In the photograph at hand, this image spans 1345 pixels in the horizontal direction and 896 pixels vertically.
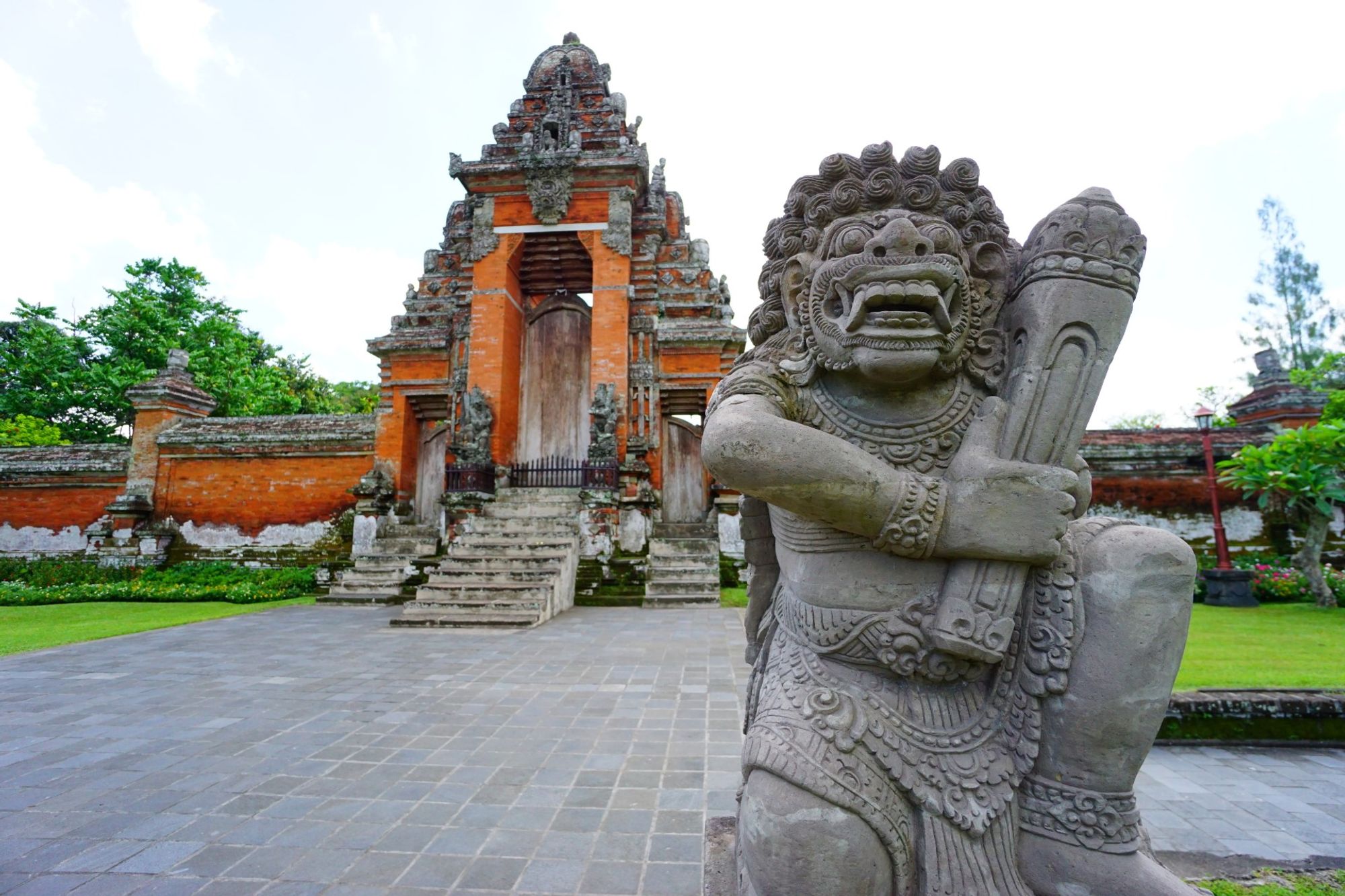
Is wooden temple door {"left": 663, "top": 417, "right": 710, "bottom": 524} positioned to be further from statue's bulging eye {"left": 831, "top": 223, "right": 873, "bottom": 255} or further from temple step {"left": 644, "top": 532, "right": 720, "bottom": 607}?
statue's bulging eye {"left": 831, "top": 223, "right": 873, "bottom": 255}

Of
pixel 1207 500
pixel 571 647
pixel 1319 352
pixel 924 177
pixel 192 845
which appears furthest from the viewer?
pixel 1319 352

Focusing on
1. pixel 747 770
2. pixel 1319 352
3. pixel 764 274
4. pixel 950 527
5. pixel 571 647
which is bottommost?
pixel 571 647

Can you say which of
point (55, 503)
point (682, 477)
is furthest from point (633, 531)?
point (55, 503)

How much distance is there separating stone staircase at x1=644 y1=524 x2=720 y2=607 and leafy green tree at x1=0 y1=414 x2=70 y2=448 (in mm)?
17923

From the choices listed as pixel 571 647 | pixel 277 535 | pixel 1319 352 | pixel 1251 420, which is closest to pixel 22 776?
pixel 571 647

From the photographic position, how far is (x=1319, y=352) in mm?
22375

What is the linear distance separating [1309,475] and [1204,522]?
3251mm

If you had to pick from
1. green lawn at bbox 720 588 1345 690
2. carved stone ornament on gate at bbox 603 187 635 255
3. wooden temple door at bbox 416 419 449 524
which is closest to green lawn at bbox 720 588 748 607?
green lawn at bbox 720 588 1345 690

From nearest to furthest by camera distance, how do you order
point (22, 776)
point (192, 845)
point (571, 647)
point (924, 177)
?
1. point (924, 177)
2. point (192, 845)
3. point (22, 776)
4. point (571, 647)

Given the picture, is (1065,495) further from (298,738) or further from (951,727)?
(298,738)

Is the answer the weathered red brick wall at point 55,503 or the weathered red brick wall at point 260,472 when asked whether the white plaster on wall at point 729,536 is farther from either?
the weathered red brick wall at point 55,503

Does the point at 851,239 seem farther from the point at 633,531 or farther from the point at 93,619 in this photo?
the point at 93,619


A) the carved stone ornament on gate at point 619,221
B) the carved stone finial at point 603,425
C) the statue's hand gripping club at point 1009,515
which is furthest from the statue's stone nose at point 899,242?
the carved stone ornament on gate at point 619,221

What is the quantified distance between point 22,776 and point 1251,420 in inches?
712
